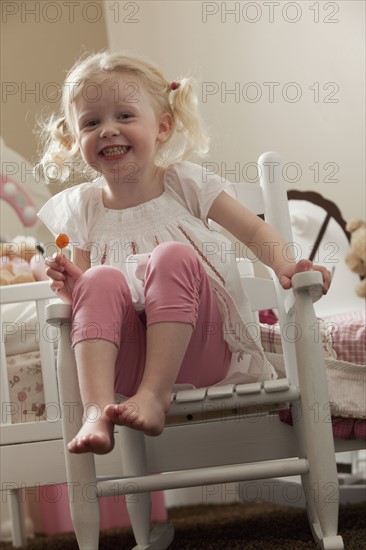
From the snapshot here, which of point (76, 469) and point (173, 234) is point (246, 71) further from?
point (76, 469)

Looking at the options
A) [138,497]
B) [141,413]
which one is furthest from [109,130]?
[138,497]

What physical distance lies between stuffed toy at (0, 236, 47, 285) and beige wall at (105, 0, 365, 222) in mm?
641

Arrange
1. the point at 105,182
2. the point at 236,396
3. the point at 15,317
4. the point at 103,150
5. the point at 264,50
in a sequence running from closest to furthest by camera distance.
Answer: the point at 236,396
the point at 103,150
the point at 105,182
the point at 15,317
the point at 264,50

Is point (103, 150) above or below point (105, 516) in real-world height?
above

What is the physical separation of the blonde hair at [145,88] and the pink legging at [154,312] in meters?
0.30

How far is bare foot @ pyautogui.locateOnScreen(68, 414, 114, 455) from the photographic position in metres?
0.79

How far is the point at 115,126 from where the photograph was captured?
1.06 metres

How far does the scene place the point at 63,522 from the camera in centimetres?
191

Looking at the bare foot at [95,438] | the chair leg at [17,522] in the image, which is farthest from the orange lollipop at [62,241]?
the chair leg at [17,522]

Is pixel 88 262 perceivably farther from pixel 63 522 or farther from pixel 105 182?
pixel 63 522

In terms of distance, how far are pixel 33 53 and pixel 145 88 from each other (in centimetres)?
114

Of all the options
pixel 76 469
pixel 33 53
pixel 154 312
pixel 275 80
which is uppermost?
pixel 33 53

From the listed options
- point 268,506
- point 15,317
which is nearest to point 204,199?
point 15,317

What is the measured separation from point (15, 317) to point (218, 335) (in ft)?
1.69
